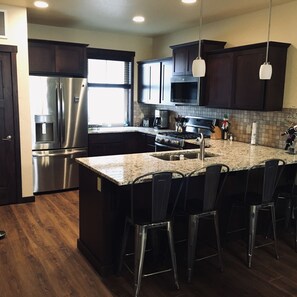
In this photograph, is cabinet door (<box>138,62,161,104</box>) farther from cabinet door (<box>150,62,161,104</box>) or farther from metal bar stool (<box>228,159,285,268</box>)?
metal bar stool (<box>228,159,285,268</box>)

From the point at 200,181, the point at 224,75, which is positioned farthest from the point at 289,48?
the point at 200,181

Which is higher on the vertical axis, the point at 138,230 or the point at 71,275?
the point at 138,230

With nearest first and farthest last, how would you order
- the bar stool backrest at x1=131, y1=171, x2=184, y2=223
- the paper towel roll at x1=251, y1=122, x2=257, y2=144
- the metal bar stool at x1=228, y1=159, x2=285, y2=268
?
the bar stool backrest at x1=131, y1=171, x2=184, y2=223
the metal bar stool at x1=228, y1=159, x2=285, y2=268
the paper towel roll at x1=251, y1=122, x2=257, y2=144

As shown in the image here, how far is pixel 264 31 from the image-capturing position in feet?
14.2

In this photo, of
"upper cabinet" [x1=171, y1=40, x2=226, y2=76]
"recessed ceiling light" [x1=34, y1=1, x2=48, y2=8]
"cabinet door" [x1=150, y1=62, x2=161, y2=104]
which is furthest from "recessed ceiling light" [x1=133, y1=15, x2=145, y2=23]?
"recessed ceiling light" [x1=34, y1=1, x2=48, y2=8]

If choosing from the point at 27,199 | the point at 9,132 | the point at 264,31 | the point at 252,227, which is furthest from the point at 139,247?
the point at 264,31

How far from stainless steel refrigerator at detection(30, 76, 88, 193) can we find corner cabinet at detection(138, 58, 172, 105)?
52.3 inches

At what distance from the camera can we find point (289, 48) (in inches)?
159

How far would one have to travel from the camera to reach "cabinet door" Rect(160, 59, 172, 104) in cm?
559

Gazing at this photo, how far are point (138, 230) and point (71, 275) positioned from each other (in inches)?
33.3

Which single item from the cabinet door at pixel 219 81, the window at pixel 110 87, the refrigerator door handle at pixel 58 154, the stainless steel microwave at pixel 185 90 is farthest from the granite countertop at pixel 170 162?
the window at pixel 110 87

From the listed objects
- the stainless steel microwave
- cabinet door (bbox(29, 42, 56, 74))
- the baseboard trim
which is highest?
cabinet door (bbox(29, 42, 56, 74))

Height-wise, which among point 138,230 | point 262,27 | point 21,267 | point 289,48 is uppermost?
point 262,27

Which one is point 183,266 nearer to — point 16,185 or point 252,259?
point 252,259
